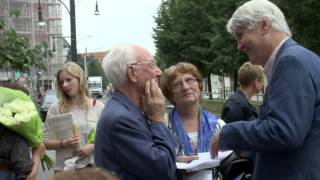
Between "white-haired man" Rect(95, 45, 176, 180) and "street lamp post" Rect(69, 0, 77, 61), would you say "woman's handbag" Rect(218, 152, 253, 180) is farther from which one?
"street lamp post" Rect(69, 0, 77, 61)

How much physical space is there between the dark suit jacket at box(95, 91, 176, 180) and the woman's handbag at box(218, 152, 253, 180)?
0.95m

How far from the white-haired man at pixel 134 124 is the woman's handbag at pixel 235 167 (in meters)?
0.93

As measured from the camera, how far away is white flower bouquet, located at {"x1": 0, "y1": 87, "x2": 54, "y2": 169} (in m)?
4.02

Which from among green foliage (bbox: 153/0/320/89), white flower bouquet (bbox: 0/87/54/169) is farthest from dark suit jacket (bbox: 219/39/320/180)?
green foliage (bbox: 153/0/320/89)

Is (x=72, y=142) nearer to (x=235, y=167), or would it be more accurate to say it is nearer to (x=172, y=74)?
(x=172, y=74)

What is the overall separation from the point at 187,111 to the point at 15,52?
2199 mm

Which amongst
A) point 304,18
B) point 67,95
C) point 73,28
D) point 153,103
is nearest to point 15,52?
point 67,95

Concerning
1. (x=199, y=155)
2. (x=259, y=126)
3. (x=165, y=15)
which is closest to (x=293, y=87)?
(x=259, y=126)

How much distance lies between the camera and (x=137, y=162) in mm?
3088

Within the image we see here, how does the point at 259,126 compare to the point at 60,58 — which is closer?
the point at 259,126

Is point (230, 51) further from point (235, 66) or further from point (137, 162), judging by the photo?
point (137, 162)

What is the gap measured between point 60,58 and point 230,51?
7638cm

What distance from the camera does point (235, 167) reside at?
13.6 feet

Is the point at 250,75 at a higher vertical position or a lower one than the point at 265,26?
lower
